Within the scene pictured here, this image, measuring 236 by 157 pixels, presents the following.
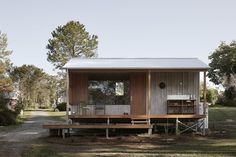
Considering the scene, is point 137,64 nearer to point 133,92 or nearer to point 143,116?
point 133,92

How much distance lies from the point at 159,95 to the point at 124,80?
6.66ft

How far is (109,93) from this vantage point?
20.6 metres

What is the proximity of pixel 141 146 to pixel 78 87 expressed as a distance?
6.41 meters

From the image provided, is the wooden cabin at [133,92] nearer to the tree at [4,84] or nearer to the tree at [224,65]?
the tree at [4,84]

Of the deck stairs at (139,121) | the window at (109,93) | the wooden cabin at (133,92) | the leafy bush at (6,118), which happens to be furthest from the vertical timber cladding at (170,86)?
the leafy bush at (6,118)

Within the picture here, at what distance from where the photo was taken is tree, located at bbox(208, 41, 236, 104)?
5048 cm

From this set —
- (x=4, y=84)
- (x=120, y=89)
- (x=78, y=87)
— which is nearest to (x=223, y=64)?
(x=4, y=84)

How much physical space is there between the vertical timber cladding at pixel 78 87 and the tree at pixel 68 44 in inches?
1007

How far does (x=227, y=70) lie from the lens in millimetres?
51719

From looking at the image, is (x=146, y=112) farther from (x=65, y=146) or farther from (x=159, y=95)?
(x=65, y=146)

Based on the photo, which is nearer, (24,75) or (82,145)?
(82,145)

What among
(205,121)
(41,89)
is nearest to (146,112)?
(205,121)

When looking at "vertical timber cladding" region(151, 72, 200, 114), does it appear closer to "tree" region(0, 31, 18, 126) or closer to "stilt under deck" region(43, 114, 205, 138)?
"stilt under deck" region(43, 114, 205, 138)

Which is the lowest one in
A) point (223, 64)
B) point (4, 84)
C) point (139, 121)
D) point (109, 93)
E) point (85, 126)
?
point (85, 126)
